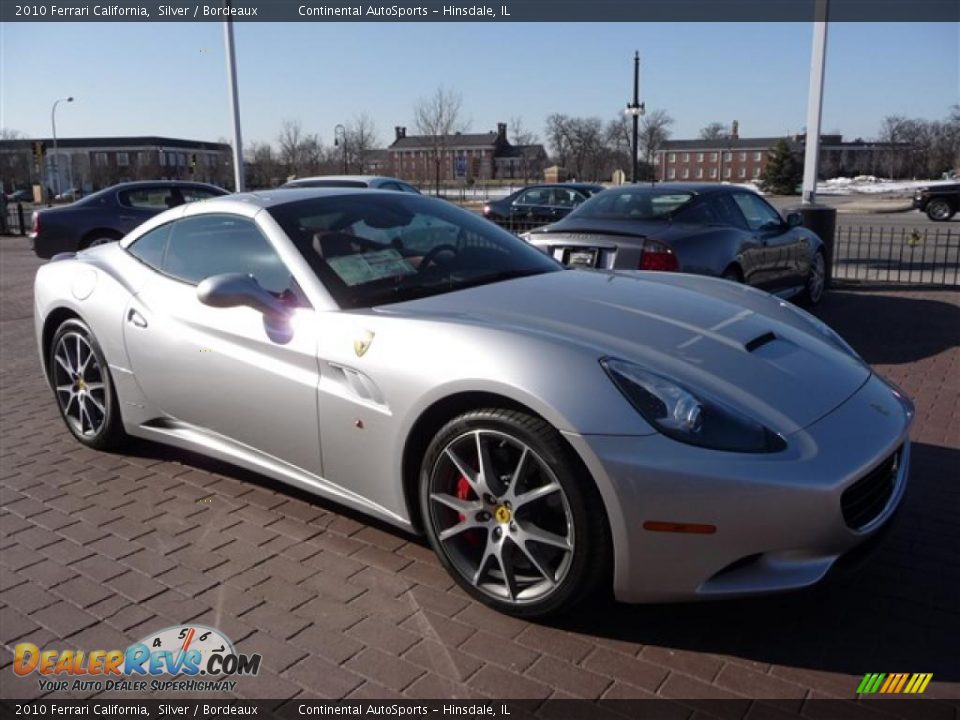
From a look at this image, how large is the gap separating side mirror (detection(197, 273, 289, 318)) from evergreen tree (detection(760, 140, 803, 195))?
61150mm

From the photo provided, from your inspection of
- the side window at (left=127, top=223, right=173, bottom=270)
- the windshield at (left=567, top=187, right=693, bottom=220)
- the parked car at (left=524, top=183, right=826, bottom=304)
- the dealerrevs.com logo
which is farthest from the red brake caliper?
the windshield at (left=567, top=187, right=693, bottom=220)

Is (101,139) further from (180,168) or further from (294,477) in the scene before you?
(294,477)

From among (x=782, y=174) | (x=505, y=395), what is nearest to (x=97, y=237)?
(x=505, y=395)

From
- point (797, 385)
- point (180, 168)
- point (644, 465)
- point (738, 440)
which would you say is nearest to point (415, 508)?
point (644, 465)

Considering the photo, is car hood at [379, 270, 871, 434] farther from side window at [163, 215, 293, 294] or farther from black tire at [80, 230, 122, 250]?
black tire at [80, 230, 122, 250]

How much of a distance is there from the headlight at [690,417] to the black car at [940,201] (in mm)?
26890

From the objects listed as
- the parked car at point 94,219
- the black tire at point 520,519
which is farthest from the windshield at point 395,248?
the parked car at point 94,219

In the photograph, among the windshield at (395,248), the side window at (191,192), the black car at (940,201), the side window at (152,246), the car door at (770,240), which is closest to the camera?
the windshield at (395,248)

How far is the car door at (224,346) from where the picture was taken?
3385 millimetres

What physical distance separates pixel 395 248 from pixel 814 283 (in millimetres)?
6823

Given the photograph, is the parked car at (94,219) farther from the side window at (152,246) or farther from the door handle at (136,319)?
the door handle at (136,319)

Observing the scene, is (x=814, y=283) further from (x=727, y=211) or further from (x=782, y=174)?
(x=782, y=174)

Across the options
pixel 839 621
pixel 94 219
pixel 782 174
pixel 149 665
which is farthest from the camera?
pixel 782 174

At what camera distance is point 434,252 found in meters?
3.80
